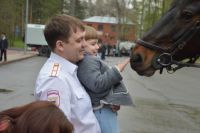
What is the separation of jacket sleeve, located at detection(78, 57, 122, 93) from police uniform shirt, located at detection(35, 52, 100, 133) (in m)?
0.09

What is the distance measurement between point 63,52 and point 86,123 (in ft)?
1.52

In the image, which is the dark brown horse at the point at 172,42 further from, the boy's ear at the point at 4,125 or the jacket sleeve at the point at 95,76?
the boy's ear at the point at 4,125

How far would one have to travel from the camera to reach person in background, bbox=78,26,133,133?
135 inches

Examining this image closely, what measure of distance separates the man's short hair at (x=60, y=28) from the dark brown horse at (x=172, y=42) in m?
1.37

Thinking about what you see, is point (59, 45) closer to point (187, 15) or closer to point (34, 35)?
point (187, 15)

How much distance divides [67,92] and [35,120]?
118 cm

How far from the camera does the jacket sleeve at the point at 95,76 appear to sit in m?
3.40

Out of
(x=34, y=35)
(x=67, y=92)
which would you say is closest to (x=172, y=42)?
(x=67, y=92)

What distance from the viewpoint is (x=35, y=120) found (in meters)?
1.97

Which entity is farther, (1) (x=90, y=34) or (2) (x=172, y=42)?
(2) (x=172, y=42)

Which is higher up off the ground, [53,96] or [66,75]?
[66,75]

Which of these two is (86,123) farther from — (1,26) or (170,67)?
(1,26)

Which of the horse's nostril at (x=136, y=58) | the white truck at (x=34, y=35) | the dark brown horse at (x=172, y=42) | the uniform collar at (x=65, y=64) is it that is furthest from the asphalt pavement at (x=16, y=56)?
the uniform collar at (x=65, y=64)

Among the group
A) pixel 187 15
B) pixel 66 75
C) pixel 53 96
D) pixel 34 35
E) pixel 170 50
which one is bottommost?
pixel 34 35
